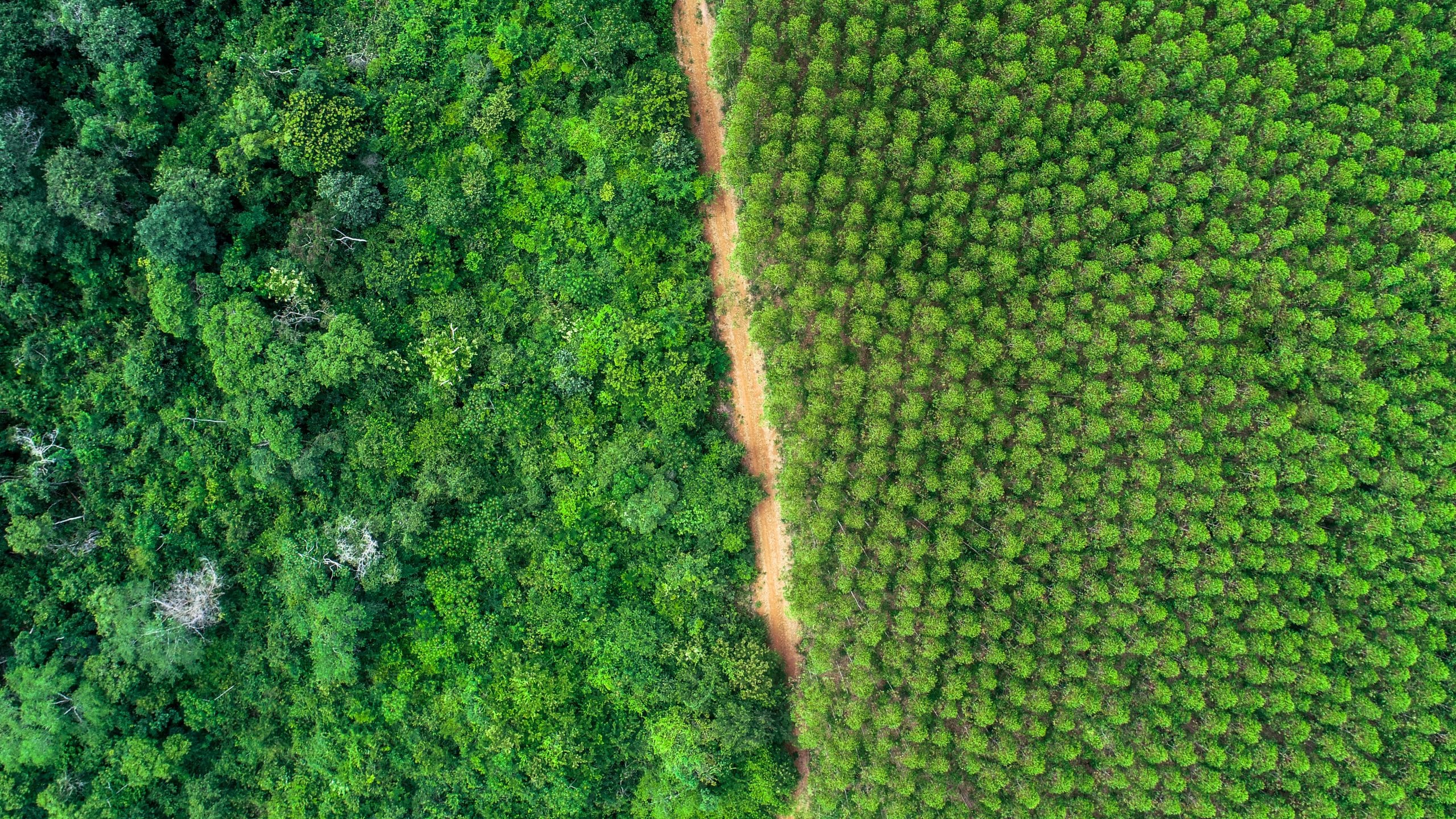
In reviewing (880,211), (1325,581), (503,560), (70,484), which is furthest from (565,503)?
(1325,581)

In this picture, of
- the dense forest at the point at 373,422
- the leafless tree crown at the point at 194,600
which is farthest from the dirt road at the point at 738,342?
the leafless tree crown at the point at 194,600

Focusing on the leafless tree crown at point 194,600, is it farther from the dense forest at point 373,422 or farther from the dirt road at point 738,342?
the dirt road at point 738,342

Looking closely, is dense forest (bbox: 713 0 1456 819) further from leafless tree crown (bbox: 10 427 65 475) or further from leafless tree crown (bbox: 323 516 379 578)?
leafless tree crown (bbox: 10 427 65 475)

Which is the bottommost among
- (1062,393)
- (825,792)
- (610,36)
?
(825,792)

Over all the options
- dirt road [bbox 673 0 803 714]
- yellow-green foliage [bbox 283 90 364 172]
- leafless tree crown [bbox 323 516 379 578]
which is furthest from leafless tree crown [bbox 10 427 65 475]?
dirt road [bbox 673 0 803 714]

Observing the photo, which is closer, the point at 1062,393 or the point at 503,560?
the point at 1062,393

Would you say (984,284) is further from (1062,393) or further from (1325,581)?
(1325,581)

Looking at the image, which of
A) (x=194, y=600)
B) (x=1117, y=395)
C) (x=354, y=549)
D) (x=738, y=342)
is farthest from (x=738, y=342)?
(x=194, y=600)
